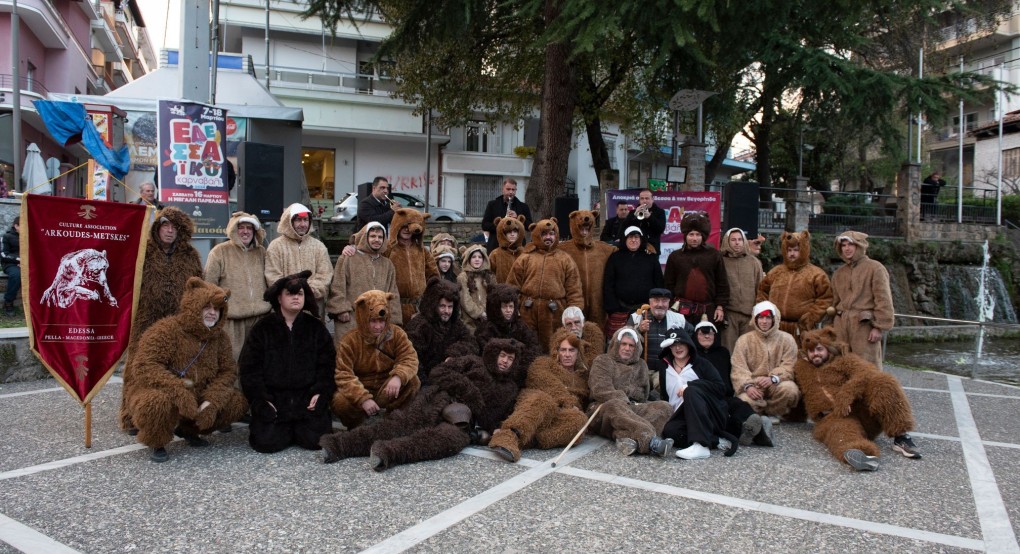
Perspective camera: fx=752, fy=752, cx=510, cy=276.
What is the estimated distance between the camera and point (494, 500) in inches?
177

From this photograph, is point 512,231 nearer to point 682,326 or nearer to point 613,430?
point 682,326

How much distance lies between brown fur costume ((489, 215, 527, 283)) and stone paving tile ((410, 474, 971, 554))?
3.52 meters

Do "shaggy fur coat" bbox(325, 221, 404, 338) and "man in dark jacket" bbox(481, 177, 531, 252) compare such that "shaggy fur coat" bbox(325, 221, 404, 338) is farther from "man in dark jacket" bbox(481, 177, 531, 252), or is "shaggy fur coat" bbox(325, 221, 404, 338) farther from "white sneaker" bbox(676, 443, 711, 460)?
"white sneaker" bbox(676, 443, 711, 460)

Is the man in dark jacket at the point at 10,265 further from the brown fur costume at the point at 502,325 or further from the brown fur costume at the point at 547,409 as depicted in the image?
the brown fur costume at the point at 547,409

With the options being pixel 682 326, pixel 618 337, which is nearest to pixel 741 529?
pixel 618 337

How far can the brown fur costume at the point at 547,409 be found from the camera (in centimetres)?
550

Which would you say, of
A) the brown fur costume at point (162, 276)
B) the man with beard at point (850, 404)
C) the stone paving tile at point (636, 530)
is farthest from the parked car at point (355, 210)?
the stone paving tile at point (636, 530)

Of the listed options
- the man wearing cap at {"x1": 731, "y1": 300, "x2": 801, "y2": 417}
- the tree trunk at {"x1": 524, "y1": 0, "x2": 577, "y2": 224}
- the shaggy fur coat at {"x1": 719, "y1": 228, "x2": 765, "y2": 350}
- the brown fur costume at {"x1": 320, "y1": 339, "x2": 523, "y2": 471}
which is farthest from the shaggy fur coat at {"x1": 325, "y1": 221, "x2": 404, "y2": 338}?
the tree trunk at {"x1": 524, "y1": 0, "x2": 577, "y2": 224}

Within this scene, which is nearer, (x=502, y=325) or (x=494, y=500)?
(x=494, y=500)

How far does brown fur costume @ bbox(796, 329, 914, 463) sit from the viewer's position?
225 inches

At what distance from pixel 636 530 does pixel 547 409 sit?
180 cm

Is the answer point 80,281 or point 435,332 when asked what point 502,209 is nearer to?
point 435,332

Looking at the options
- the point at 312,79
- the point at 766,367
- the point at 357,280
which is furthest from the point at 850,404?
the point at 312,79

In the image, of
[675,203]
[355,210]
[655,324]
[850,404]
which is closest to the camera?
[850,404]
